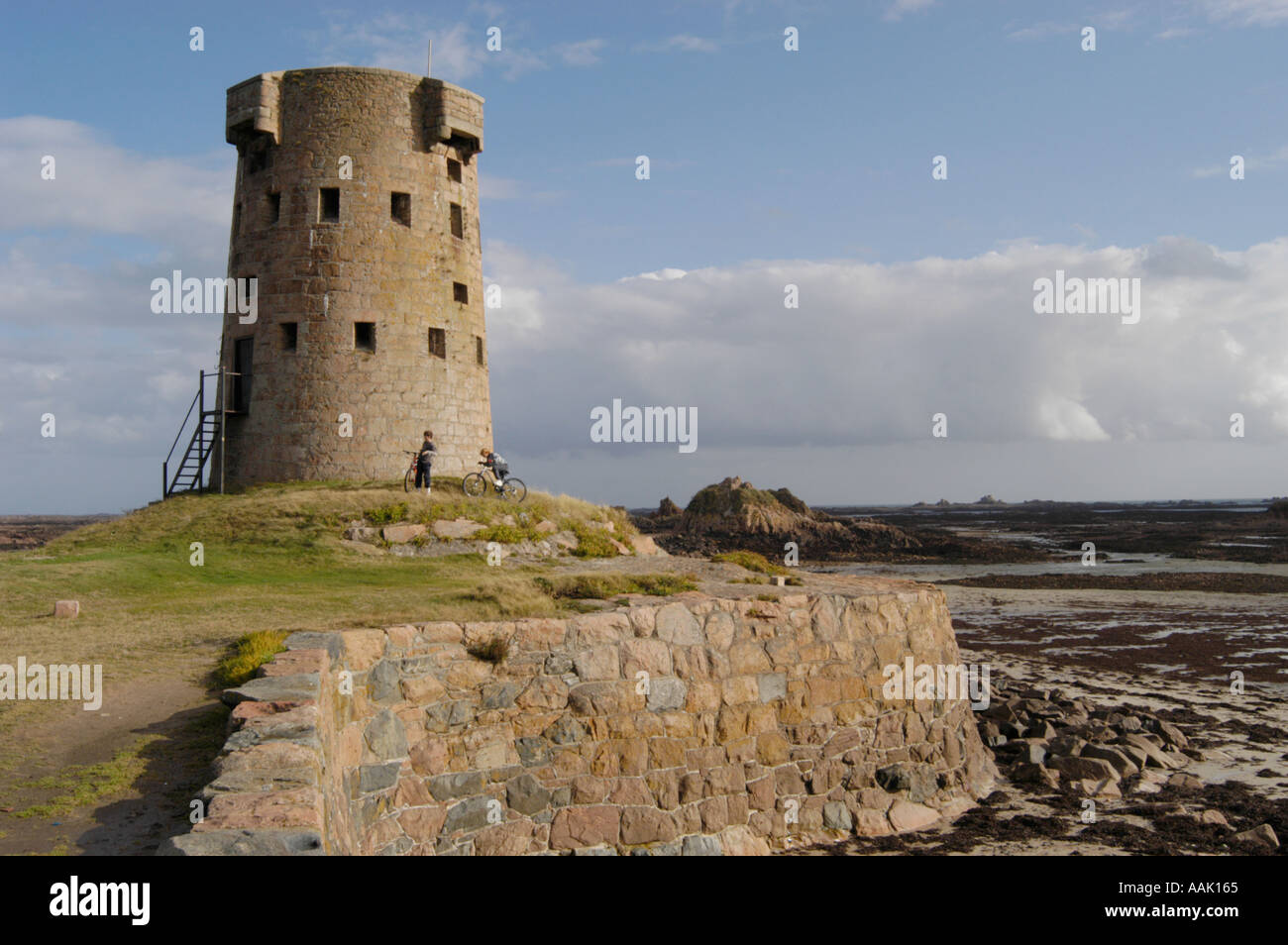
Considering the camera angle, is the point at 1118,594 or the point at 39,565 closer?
the point at 39,565

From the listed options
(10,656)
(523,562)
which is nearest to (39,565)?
(10,656)

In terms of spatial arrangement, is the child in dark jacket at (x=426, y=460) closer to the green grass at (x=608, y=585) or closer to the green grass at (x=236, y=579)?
the green grass at (x=236, y=579)

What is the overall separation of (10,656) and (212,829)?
7616 millimetres

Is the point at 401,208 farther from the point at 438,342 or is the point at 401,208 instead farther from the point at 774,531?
the point at 774,531

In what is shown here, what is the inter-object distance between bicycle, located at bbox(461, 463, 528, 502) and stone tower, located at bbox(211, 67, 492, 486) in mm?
1872

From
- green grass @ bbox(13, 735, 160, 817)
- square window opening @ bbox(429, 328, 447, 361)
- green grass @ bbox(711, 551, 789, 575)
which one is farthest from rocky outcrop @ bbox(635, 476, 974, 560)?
green grass @ bbox(13, 735, 160, 817)

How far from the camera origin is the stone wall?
9.30 metres

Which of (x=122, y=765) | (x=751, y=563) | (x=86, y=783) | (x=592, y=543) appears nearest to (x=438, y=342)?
(x=592, y=543)

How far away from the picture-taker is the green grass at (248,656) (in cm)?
944

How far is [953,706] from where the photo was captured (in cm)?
1539

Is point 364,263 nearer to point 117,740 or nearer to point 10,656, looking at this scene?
point 10,656

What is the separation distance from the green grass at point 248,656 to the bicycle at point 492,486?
38.0 feet

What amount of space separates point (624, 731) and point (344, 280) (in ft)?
53.9
